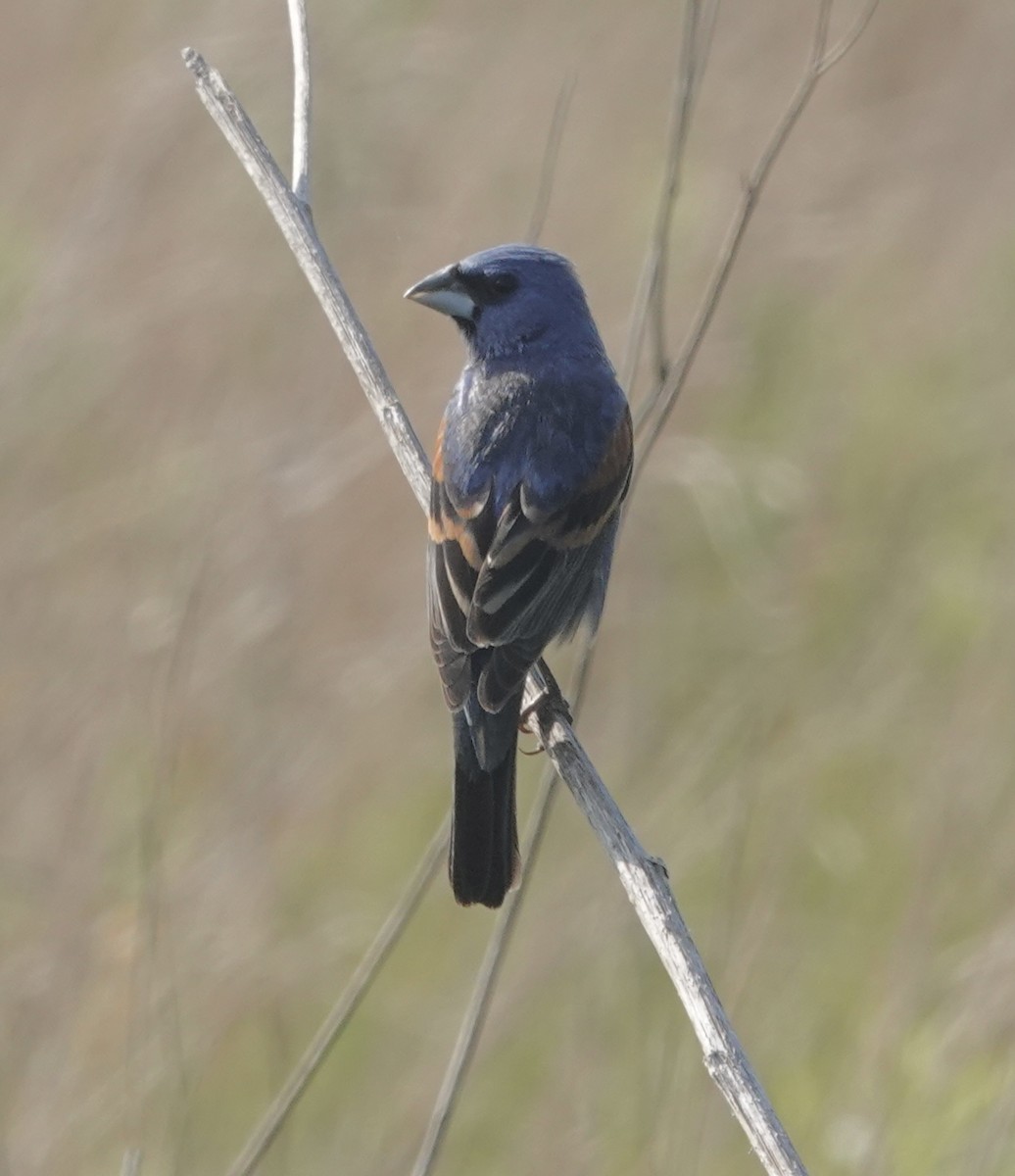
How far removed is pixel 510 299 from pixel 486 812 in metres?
1.15

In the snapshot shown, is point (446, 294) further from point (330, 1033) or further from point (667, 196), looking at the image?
point (330, 1033)

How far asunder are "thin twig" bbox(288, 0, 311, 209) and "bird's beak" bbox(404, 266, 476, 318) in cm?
42

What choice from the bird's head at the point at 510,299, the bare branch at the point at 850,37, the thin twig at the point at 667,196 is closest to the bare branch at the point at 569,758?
the bird's head at the point at 510,299

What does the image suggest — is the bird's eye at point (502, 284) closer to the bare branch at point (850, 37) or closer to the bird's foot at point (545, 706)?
the bird's foot at point (545, 706)

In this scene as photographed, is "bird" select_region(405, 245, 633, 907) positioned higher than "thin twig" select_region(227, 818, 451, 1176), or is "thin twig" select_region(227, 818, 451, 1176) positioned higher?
"bird" select_region(405, 245, 633, 907)

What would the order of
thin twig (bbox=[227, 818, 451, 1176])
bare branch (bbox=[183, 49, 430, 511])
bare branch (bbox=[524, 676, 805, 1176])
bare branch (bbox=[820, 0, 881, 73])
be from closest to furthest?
1. bare branch (bbox=[524, 676, 805, 1176])
2. thin twig (bbox=[227, 818, 451, 1176])
3. bare branch (bbox=[820, 0, 881, 73])
4. bare branch (bbox=[183, 49, 430, 511])

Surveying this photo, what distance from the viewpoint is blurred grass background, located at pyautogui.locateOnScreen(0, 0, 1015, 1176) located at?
365 cm

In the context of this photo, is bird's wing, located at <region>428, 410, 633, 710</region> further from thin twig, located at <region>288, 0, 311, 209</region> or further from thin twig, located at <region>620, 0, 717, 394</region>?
thin twig, located at <region>288, 0, 311, 209</region>

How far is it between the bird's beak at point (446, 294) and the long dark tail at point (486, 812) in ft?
3.02

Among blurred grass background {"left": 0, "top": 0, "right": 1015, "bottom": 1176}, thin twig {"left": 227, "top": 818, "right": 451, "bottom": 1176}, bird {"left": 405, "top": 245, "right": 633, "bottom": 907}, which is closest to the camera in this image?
thin twig {"left": 227, "top": 818, "right": 451, "bottom": 1176}

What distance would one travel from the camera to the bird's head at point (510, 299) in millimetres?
3738

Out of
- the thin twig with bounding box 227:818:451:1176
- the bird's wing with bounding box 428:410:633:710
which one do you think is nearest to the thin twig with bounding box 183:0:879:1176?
the bird's wing with bounding box 428:410:633:710

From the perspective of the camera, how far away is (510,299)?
3.81m

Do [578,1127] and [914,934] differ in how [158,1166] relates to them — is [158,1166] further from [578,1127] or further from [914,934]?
[914,934]
